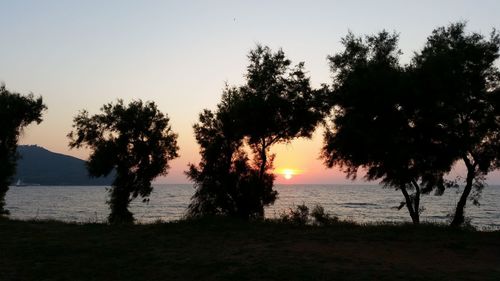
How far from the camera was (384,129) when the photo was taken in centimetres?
2700

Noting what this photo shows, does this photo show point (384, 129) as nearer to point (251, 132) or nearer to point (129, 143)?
point (251, 132)

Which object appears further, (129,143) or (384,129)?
→ (129,143)

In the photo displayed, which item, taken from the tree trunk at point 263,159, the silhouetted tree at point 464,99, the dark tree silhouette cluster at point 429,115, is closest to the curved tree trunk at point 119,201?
the tree trunk at point 263,159

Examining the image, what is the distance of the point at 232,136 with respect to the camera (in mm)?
35500

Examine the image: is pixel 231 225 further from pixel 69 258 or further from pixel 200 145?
pixel 200 145

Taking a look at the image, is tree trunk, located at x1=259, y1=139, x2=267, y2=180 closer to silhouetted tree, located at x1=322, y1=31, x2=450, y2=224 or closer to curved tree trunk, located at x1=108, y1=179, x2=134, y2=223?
silhouetted tree, located at x1=322, y1=31, x2=450, y2=224

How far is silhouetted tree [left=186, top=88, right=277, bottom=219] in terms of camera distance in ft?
114

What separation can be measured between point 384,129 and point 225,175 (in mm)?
13136

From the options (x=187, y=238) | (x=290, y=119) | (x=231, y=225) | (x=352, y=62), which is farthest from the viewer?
(x=290, y=119)

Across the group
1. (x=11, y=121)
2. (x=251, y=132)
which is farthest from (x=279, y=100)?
(x=11, y=121)

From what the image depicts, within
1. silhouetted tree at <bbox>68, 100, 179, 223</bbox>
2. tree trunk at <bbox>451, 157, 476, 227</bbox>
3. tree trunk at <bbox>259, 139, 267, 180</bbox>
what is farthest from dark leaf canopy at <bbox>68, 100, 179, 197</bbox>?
tree trunk at <bbox>451, 157, 476, 227</bbox>

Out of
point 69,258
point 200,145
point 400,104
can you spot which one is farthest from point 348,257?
point 200,145

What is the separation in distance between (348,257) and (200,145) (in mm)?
22055

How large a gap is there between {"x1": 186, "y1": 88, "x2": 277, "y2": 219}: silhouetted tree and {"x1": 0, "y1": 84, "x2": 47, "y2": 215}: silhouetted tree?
1499cm
